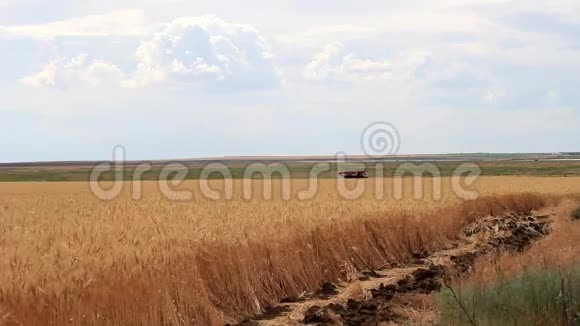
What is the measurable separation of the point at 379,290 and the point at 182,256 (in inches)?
156

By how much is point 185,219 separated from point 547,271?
8437mm

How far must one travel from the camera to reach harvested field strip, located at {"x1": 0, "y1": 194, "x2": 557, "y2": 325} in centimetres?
834

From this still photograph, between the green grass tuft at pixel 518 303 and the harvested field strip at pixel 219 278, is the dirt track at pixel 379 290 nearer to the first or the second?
the harvested field strip at pixel 219 278

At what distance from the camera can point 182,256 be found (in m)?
11.0

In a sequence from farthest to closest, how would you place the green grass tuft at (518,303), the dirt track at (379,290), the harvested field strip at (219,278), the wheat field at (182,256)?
the dirt track at (379,290)
the wheat field at (182,256)
the harvested field strip at (219,278)
the green grass tuft at (518,303)

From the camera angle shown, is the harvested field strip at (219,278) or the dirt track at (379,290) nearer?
the harvested field strip at (219,278)

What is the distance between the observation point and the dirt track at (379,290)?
11.0 m

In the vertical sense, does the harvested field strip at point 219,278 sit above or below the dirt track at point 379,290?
above

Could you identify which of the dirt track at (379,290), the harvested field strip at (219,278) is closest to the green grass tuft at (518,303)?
the dirt track at (379,290)

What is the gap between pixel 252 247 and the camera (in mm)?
12641

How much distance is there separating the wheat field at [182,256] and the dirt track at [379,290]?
1.26ft

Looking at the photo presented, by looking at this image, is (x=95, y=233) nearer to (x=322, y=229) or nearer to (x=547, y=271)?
(x=322, y=229)

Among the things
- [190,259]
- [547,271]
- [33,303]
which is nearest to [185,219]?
[190,259]

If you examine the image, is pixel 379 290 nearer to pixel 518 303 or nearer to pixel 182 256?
pixel 182 256
